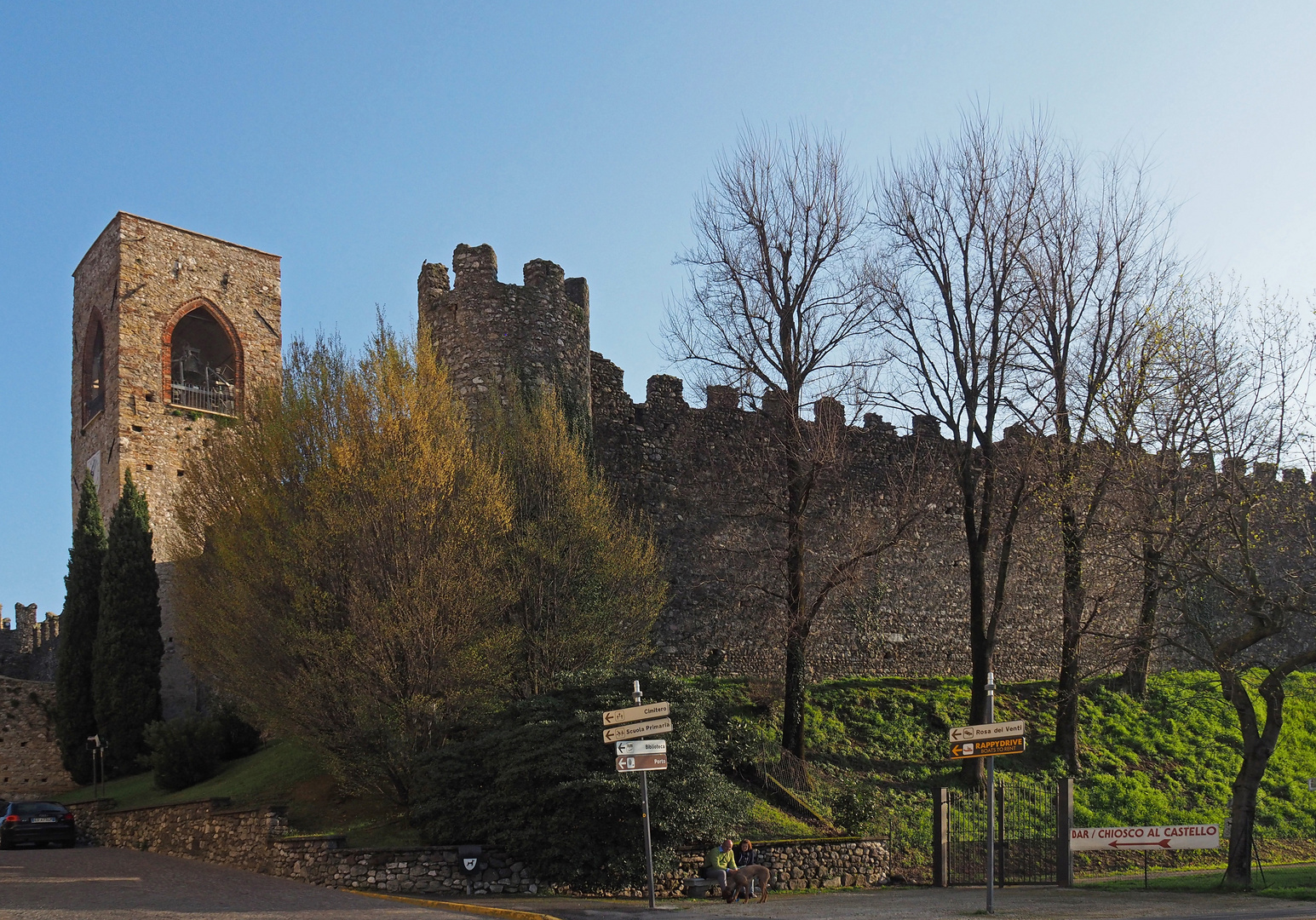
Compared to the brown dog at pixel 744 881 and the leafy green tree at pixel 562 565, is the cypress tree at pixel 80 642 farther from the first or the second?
the brown dog at pixel 744 881

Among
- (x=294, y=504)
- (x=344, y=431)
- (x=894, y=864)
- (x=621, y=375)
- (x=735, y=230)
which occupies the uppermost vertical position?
(x=735, y=230)

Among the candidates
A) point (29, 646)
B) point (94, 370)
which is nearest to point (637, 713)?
point (94, 370)

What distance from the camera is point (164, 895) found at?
44.1ft

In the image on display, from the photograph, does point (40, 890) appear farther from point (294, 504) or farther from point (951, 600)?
point (951, 600)

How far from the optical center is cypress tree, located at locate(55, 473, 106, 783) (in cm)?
2695

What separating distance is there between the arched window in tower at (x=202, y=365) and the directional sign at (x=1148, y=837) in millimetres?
25843

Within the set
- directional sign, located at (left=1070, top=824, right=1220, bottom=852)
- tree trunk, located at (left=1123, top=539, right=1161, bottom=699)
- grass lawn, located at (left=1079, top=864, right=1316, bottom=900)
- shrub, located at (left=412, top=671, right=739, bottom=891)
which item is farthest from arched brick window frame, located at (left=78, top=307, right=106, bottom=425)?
grass lawn, located at (left=1079, top=864, right=1316, bottom=900)

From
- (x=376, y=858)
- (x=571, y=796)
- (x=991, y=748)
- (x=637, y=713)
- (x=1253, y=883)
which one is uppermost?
(x=637, y=713)

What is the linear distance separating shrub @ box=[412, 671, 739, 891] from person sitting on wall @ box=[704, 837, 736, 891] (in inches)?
12.0

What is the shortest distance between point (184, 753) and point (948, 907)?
1521 centimetres

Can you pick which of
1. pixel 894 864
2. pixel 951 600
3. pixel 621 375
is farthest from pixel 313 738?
pixel 951 600

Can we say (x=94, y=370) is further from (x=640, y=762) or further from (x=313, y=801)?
(x=640, y=762)

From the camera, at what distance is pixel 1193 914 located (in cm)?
1219

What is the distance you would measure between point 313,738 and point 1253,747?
521 inches
